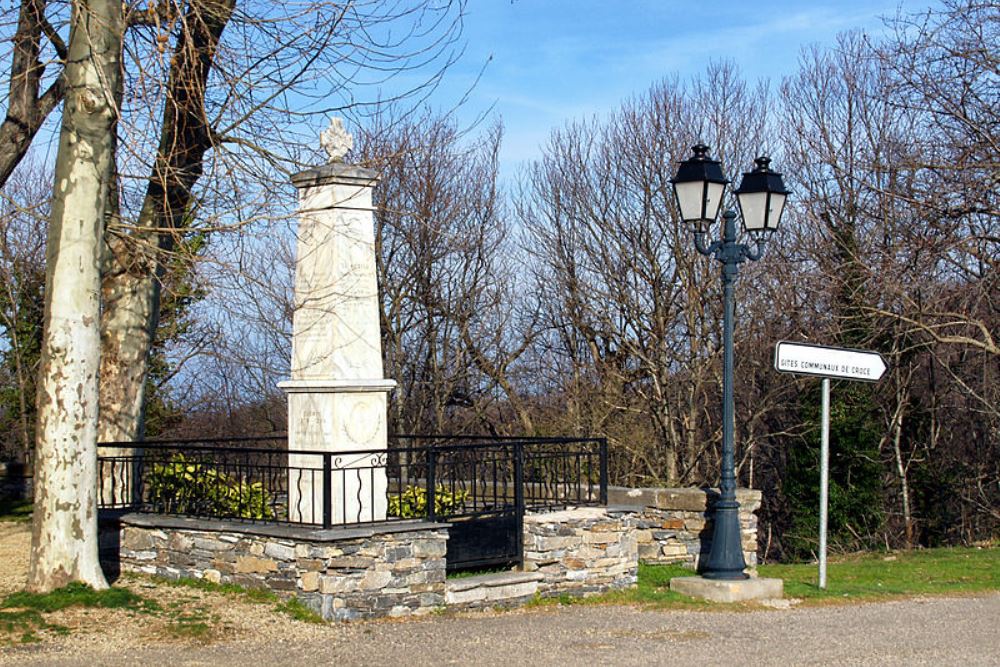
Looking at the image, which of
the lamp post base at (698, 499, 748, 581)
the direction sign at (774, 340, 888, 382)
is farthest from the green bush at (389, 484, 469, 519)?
the direction sign at (774, 340, 888, 382)

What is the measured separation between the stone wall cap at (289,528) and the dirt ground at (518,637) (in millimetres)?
582

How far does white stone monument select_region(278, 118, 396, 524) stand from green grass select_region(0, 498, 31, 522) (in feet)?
28.7

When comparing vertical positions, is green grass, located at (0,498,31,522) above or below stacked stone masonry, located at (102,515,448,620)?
below

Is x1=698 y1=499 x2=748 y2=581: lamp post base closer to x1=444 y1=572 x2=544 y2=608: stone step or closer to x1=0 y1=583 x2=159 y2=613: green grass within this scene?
x1=444 y1=572 x2=544 y2=608: stone step

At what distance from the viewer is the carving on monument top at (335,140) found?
1091cm

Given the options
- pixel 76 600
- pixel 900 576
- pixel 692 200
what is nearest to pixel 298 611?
pixel 76 600

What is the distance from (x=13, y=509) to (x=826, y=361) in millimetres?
14765

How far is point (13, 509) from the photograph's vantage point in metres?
19.8

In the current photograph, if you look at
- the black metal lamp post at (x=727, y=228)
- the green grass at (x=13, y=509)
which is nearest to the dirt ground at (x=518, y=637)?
the black metal lamp post at (x=727, y=228)

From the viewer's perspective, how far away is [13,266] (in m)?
23.8

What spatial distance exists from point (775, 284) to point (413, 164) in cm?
822

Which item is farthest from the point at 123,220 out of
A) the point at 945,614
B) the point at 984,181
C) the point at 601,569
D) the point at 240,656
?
the point at 984,181

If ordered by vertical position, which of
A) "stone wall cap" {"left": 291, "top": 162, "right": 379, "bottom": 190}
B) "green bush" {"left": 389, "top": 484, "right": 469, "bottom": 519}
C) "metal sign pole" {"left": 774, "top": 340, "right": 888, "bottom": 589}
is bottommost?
"green bush" {"left": 389, "top": 484, "right": 469, "bottom": 519}

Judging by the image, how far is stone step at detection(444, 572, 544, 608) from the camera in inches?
387
